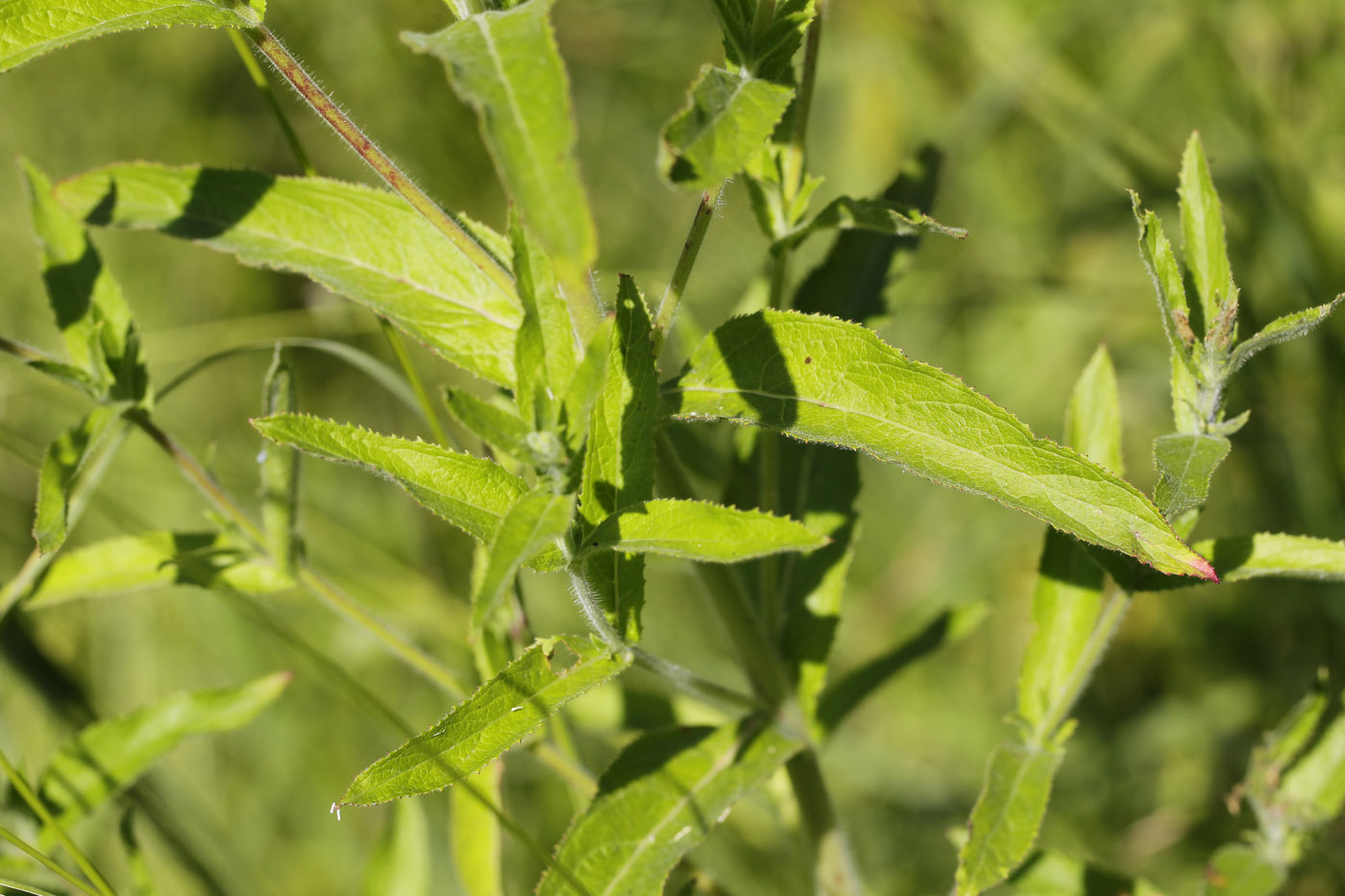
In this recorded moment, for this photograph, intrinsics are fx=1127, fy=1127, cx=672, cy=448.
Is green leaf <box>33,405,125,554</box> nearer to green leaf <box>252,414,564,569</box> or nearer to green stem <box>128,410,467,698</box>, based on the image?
green stem <box>128,410,467,698</box>

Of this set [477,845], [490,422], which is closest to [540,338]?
[490,422]

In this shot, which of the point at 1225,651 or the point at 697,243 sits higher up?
the point at 697,243

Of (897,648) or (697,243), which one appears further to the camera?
(897,648)

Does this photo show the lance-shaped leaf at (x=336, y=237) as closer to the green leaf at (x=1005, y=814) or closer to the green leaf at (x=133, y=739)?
the green leaf at (x=133, y=739)

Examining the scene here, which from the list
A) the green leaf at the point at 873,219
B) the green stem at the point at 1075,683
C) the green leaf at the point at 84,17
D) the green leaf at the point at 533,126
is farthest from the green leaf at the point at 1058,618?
the green leaf at the point at 84,17

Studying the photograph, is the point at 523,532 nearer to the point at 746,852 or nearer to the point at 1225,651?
the point at 746,852

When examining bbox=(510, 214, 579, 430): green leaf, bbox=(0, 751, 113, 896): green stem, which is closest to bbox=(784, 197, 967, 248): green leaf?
bbox=(510, 214, 579, 430): green leaf

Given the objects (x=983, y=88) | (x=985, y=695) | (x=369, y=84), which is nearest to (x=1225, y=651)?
(x=985, y=695)
